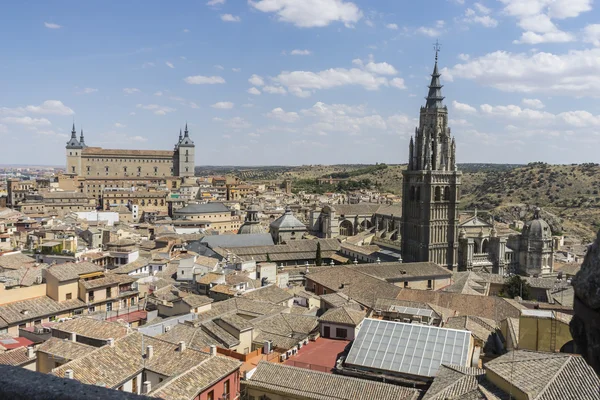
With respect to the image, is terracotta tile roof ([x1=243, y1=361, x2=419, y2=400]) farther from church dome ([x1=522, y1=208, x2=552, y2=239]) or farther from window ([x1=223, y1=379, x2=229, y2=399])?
church dome ([x1=522, y1=208, x2=552, y2=239])

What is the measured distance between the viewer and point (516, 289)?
31.5 meters

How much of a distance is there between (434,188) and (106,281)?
2996 centimetres

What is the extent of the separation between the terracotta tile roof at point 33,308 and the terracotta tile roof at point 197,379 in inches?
375

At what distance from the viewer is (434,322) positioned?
779 inches

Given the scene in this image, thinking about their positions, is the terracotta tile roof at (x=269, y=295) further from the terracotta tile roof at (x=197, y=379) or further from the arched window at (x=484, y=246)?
the arched window at (x=484, y=246)

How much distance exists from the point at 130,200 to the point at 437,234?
176 ft

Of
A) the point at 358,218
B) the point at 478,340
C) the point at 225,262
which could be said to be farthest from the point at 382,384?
the point at 358,218

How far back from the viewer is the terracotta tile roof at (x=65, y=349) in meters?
14.1

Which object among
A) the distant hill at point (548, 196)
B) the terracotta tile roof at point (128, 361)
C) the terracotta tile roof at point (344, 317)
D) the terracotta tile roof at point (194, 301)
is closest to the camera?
the terracotta tile roof at point (128, 361)

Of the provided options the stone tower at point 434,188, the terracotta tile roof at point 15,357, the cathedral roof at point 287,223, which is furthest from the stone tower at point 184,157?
the terracotta tile roof at point 15,357

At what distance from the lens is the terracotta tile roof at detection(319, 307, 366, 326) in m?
18.7

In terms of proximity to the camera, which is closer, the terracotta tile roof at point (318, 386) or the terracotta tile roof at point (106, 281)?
the terracotta tile roof at point (318, 386)

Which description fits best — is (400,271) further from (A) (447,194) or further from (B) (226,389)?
(B) (226,389)

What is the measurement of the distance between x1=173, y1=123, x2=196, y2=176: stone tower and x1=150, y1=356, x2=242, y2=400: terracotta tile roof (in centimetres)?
11378
